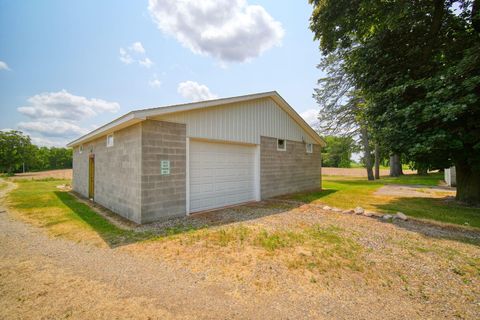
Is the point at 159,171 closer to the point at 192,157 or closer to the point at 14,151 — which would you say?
the point at 192,157

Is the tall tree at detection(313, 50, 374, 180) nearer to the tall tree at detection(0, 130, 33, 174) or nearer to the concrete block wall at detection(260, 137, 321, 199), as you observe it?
the concrete block wall at detection(260, 137, 321, 199)

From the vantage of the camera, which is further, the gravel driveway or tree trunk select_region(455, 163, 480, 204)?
tree trunk select_region(455, 163, 480, 204)

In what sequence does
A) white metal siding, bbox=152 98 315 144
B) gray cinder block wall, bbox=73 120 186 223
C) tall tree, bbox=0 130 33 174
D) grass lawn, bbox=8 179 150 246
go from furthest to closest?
tall tree, bbox=0 130 33 174
white metal siding, bbox=152 98 315 144
gray cinder block wall, bbox=73 120 186 223
grass lawn, bbox=8 179 150 246

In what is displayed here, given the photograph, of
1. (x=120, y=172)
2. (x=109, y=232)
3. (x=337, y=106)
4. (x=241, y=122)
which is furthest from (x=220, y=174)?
(x=337, y=106)

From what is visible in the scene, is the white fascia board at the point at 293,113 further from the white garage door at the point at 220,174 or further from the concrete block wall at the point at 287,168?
the white garage door at the point at 220,174

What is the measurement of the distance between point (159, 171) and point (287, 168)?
22.6ft

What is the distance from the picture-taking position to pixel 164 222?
18.8 feet

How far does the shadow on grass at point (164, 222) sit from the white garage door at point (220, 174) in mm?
486

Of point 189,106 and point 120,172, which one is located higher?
point 189,106

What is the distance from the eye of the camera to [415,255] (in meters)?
3.78

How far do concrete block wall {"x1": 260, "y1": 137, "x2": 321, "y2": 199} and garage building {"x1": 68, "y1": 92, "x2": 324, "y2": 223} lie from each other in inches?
1.8

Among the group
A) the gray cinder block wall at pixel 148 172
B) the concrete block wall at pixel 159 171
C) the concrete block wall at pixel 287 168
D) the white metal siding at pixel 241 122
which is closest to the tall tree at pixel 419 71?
the white metal siding at pixel 241 122

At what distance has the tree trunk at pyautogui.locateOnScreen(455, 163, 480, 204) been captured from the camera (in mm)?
Result: 7785

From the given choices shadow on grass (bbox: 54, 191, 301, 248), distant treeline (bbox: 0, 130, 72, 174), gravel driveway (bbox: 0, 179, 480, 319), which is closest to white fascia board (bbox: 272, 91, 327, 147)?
shadow on grass (bbox: 54, 191, 301, 248)
